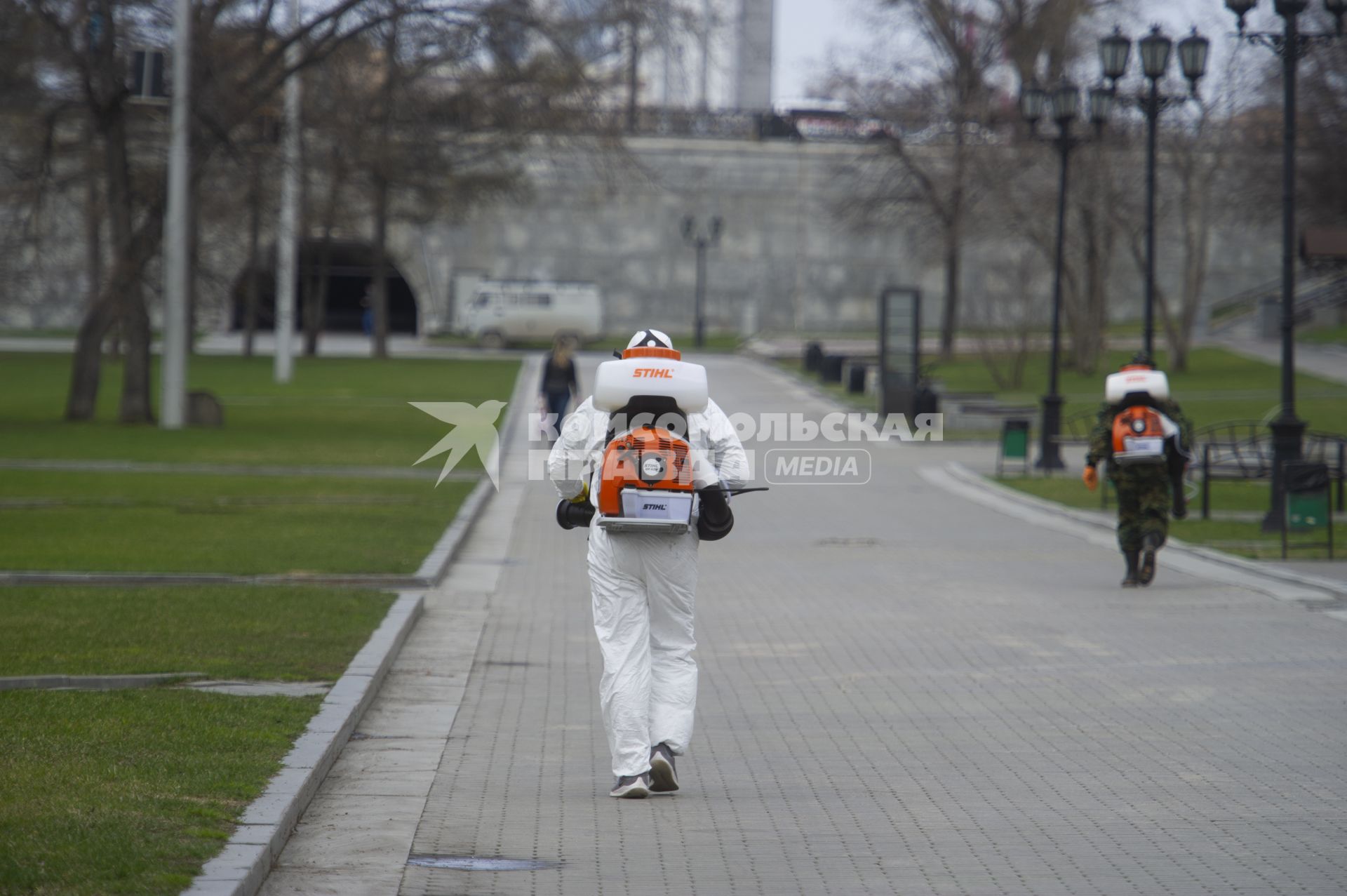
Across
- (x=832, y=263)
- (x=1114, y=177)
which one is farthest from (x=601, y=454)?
(x=832, y=263)

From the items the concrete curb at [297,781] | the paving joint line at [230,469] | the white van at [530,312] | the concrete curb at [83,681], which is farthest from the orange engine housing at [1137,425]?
the white van at [530,312]

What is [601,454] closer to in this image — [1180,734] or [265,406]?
[1180,734]

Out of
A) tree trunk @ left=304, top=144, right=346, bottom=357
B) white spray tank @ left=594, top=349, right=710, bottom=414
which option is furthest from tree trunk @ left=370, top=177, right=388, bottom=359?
white spray tank @ left=594, top=349, right=710, bottom=414

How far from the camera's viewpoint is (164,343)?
28.3 meters

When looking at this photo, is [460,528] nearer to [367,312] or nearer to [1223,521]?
[1223,521]

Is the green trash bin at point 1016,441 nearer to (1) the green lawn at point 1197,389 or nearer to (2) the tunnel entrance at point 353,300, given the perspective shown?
(1) the green lawn at point 1197,389

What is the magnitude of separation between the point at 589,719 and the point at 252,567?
5373 mm

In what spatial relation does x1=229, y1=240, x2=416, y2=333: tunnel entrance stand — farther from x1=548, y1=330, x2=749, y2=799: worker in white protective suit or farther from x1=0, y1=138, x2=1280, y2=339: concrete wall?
x1=548, y1=330, x2=749, y2=799: worker in white protective suit

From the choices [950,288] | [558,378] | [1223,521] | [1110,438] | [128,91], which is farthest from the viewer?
[950,288]

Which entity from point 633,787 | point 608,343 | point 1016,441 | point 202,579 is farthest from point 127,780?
point 608,343

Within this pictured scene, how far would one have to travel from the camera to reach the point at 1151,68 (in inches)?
819

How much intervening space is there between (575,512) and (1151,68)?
52.7 ft

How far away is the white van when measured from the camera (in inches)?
2517

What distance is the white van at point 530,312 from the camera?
63.9 m
